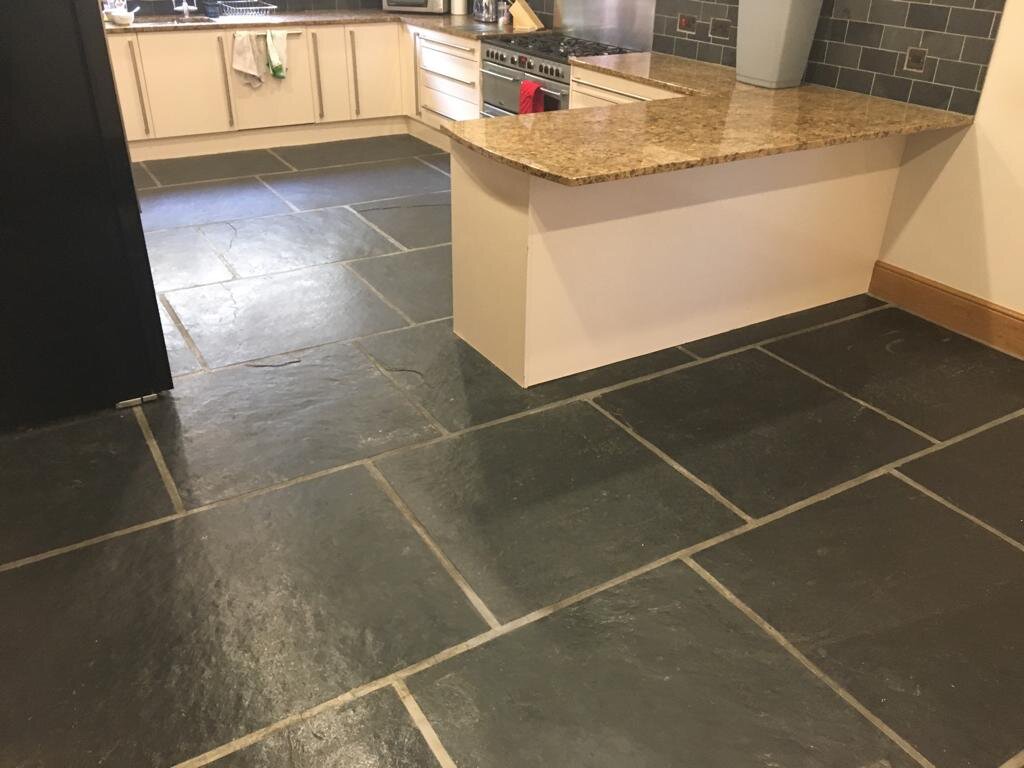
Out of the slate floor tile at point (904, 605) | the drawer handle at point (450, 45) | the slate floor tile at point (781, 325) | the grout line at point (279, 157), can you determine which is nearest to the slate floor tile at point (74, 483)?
the slate floor tile at point (904, 605)

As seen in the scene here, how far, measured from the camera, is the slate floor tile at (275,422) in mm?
2381

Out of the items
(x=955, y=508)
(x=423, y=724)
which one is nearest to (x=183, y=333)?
(x=423, y=724)

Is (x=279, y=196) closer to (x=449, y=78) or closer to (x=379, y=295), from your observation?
(x=449, y=78)

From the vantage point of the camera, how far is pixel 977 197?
312 cm

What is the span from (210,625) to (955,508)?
198 cm

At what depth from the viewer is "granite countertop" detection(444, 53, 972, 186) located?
7.70 feet

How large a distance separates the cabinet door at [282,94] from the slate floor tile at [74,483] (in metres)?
3.18

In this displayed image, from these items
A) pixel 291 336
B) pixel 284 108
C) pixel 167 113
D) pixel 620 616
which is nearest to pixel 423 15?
pixel 284 108

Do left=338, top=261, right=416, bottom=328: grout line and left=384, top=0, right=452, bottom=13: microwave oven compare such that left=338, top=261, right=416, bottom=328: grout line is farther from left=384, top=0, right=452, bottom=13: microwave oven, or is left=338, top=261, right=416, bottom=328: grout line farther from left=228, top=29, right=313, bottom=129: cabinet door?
left=384, top=0, right=452, bottom=13: microwave oven

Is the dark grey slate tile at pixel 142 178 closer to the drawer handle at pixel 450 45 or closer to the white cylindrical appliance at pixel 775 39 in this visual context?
the drawer handle at pixel 450 45

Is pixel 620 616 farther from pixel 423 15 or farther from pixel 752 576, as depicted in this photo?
pixel 423 15

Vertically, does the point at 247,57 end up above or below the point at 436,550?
above

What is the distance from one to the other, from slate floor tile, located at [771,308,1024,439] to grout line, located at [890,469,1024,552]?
1.04 feet

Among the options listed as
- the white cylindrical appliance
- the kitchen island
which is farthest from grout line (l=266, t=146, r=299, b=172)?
the white cylindrical appliance
